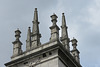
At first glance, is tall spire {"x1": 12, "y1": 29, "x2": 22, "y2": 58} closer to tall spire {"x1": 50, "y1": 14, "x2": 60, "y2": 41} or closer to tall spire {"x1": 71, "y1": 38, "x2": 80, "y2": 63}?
tall spire {"x1": 50, "y1": 14, "x2": 60, "y2": 41}

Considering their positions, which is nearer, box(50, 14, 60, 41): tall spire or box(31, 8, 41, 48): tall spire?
box(50, 14, 60, 41): tall spire

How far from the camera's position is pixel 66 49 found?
61.0 m

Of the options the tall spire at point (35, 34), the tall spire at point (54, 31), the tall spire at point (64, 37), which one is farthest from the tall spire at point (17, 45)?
the tall spire at point (64, 37)

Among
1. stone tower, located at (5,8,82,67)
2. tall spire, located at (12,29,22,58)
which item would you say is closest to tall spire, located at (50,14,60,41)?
stone tower, located at (5,8,82,67)

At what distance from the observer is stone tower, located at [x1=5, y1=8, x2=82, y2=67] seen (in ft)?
193

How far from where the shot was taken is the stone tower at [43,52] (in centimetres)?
5891

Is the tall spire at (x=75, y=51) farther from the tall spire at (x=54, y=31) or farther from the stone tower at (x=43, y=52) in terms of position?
the tall spire at (x=54, y=31)

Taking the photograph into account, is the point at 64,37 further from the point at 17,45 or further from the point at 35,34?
the point at 17,45

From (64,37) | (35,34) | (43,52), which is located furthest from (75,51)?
(43,52)

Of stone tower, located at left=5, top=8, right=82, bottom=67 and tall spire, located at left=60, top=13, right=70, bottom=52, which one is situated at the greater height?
tall spire, located at left=60, top=13, right=70, bottom=52

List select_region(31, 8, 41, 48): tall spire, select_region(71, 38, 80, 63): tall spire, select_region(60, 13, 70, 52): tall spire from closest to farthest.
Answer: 1. select_region(31, 8, 41, 48): tall spire
2. select_region(60, 13, 70, 52): tall spire
3. select_region(71, 38, 80, 63): tall spire

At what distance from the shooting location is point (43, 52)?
59594 millimetres

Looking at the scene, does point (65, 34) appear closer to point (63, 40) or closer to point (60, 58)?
point (63, 40)

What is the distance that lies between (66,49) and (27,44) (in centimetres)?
660
